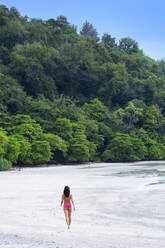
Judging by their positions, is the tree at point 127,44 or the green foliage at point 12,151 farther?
the tree at point 127,44

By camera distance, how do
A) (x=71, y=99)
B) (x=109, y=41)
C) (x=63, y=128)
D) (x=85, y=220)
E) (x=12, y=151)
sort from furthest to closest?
(x=109, y=41) < (x=71, y=99) < (x=63, y=128) < (x=12, y=151) < (x=85, y=220)

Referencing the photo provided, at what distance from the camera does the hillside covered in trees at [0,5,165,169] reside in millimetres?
51750

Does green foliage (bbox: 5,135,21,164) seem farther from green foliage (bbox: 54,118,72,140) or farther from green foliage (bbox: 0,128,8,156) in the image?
green foliage (bbox: 54,118,72,140)

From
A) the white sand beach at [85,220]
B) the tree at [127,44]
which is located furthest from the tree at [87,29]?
the white sand beach at [85,220]

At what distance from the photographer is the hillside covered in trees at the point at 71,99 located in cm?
5175

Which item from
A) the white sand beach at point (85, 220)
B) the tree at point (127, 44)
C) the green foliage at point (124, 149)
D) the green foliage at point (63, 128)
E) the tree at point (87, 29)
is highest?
the tree at point (87, 29)

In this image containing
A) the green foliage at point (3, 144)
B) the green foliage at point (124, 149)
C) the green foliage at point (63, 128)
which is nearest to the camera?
the green foliage at point (3, 144)

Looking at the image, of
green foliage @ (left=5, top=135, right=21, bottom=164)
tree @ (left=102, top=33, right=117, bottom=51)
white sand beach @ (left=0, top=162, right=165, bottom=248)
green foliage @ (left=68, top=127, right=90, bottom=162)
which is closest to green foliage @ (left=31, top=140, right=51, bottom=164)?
green foliage @ (left=5, top=135, right=21, bottom=164)

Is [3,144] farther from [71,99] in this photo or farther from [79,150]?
[71,99]

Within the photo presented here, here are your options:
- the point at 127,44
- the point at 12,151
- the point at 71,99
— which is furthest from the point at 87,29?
the point at 12,151

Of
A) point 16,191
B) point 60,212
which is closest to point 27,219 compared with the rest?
point 60,212

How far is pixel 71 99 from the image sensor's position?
277ft

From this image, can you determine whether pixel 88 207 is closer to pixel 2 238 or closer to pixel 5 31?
pixel 2 238

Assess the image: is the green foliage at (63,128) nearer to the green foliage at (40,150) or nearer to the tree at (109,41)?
the green foliage at (40,150)
